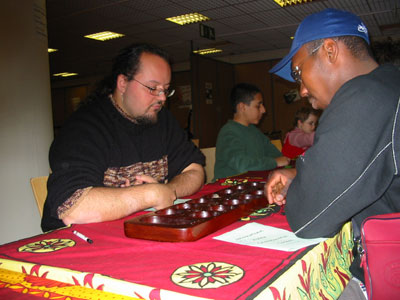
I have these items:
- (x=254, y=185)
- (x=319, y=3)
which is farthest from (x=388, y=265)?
(x=319, y=3)

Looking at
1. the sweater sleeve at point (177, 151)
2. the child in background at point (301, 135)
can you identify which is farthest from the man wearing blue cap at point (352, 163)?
the child in background at point (301, 135)

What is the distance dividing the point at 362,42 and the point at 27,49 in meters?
2.49

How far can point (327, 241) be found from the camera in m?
0.93

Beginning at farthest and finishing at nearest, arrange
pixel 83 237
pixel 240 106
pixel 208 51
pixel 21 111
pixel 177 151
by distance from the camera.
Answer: pixel 208 51
pixel 240 106
pixel 21 111
pixel 177 151
pixel 83 237

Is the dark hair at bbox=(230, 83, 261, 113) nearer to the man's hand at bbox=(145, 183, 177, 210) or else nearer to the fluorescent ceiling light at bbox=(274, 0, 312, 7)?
the man's hand at bbox=(145, 183, 177, 210)

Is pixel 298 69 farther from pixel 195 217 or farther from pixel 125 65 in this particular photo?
pixel 125 65

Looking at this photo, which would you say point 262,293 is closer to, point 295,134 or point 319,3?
point 295,134

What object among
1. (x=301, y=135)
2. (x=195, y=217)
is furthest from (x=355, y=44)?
(x=301, y=135)

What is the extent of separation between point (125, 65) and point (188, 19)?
5.20 metres

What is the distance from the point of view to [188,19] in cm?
663

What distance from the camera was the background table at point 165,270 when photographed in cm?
66

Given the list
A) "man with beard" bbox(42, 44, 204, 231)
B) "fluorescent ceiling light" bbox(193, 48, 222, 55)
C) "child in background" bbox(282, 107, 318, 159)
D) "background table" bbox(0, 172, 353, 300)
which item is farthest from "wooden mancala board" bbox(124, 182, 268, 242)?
"fluorescent ceiling light" bbox(193, 48, 222, 55)

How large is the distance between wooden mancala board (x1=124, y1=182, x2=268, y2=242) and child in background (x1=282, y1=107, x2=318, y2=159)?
2660mm

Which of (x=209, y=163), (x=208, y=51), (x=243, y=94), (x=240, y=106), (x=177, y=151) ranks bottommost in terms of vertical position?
(x=209, y=163)
